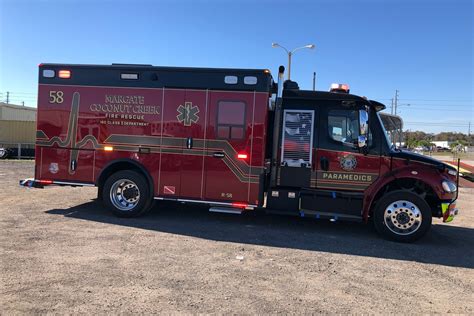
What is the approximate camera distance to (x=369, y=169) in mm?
7492

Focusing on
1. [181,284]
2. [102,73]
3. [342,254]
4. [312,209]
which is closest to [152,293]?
[181,284]

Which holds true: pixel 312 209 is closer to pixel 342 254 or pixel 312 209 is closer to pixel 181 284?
pixel 342 254

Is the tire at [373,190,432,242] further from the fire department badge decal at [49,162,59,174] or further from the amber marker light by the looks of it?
the amber marker light

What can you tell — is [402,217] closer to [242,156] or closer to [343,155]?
[343,155]

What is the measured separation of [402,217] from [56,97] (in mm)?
7036

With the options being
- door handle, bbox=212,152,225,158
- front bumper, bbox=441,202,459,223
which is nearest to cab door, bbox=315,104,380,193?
front bumper, bbox=441,202,459,223

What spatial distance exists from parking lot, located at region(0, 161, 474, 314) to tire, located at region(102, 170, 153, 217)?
27 cm

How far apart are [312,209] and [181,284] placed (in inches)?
142

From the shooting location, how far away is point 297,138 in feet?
25.6

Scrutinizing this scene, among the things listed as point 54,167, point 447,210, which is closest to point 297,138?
point 447,210

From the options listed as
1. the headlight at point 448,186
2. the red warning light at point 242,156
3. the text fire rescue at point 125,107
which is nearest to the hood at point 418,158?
the headlight at point 448,186

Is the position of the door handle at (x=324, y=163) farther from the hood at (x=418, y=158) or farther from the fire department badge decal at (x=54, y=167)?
the fire department badge decal at (x=54, y=167)

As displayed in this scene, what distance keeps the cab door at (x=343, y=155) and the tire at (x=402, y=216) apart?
0.49m

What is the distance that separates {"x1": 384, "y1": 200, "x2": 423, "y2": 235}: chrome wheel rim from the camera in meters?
7.16
